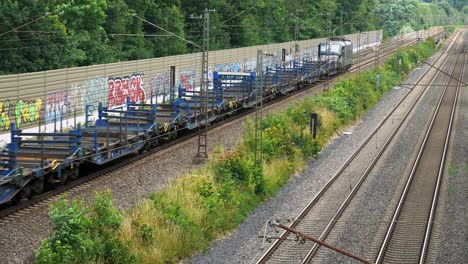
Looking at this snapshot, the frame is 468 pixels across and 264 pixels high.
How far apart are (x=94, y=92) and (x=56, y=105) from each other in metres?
3.77

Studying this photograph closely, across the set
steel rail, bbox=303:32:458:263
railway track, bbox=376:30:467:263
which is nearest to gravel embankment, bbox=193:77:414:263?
steel rail, bbox=303:32:458:263

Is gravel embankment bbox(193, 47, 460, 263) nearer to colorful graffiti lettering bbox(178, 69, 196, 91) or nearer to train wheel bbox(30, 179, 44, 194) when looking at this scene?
train wheel bbox(30, 179, 44, 194)

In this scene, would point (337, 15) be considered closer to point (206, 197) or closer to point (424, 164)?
point (424, 164)

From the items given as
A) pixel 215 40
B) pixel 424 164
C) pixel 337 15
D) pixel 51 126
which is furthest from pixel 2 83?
pixel 337 15

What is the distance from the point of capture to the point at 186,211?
16.9 m

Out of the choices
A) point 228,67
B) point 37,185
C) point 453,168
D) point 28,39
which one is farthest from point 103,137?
point 228,67

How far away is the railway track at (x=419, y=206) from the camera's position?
1616cm

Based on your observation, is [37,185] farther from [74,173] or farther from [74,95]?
[74,95]

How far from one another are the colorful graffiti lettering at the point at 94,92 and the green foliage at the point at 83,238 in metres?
22.7

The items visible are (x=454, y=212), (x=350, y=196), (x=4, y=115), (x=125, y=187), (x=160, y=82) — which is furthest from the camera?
(x=160, y=82)

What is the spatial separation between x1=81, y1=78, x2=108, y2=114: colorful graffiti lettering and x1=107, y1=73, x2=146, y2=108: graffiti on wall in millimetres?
509

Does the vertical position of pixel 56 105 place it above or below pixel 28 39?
below

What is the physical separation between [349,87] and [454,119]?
672 centimetres

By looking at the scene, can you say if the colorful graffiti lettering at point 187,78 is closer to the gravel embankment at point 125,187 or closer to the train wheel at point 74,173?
the gravel embankment at point 125,187
